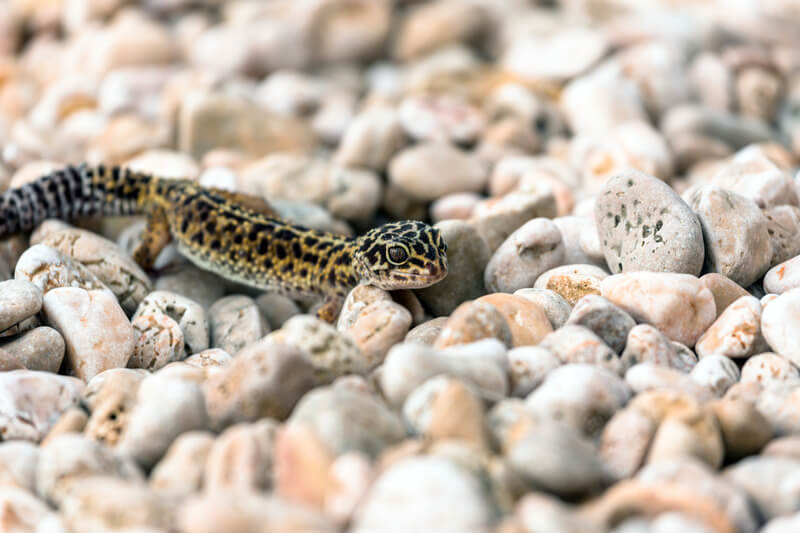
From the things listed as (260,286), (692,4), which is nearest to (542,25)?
(692,4)

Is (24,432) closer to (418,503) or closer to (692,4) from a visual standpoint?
(418,503)

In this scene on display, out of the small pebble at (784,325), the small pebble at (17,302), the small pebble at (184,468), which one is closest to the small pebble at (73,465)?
the small pebble at (184,468)

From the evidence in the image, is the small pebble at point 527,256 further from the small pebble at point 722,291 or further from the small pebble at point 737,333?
the small pebble at point 737,333

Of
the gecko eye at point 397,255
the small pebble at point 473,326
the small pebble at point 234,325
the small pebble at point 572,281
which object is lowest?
the small pebble at point 234,325

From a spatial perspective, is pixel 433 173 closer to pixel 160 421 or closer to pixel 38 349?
pixel 38 349

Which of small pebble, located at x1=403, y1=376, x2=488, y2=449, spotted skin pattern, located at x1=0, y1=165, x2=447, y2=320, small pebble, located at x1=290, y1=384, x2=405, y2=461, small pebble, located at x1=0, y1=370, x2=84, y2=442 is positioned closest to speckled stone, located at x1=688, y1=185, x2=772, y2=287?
spotted skin pattern, located at x1=0, y1=165, x2=447, y2=320

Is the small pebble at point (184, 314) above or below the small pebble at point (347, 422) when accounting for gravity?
below
